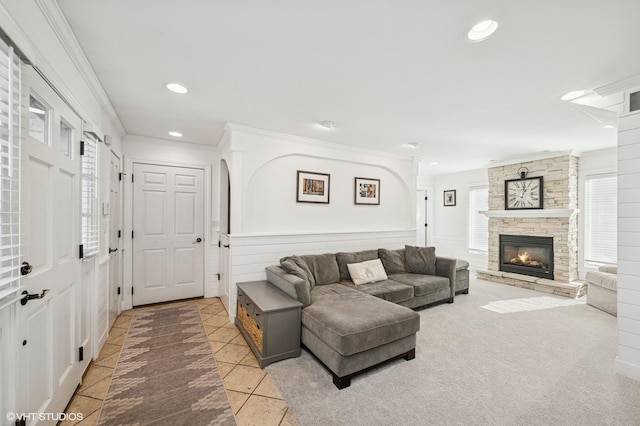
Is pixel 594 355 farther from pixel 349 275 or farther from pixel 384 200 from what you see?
pixel 384 200

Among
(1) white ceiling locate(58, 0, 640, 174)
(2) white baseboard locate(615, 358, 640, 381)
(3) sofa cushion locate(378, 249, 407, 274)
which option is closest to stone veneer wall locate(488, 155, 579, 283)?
(1) white ceiling locate(58, 0, 640, 174)

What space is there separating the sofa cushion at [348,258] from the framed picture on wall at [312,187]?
0.91m

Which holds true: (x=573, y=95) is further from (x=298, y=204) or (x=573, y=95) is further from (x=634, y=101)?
(x=298, y=204)

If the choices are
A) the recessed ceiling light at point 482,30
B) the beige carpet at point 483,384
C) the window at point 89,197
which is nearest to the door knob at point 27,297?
the window at point 89,197

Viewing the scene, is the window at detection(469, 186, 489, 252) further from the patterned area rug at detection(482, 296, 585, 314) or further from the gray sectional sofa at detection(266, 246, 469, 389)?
the gray sectional sofa at detection(266, 246, 469, 389)

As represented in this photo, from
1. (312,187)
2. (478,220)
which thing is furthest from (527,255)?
(312,187)

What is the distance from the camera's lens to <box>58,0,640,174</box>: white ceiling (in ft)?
4.94

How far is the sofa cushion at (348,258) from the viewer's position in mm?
3918

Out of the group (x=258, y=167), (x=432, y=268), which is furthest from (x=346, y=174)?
(x=432, y=268)

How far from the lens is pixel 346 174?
4.53 meters

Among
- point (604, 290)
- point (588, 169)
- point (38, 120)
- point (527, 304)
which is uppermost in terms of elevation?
point (588, 169)

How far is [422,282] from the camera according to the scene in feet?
12.8

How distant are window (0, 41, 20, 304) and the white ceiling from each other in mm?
634

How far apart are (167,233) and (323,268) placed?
2.42m
